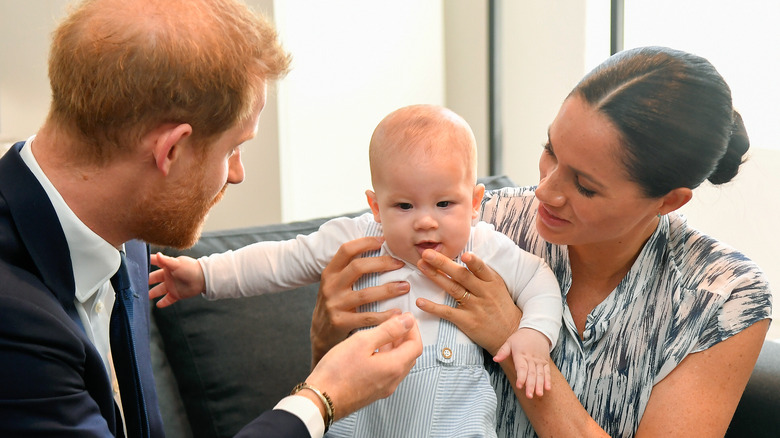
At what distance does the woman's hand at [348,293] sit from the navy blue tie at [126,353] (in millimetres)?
402

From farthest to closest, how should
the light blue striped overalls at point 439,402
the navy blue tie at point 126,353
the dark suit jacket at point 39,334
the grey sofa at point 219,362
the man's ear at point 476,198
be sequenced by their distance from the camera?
the grey sofa at point 219,362
the man's ear at point 476,198
the light blue striped overalls at point 439,402
the navy blue tie at point 126,353
the dark suit jacket at point 39,334

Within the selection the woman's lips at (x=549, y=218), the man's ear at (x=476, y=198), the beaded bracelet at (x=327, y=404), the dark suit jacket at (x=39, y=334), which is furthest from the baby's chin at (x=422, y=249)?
the dark suit jacket at (x=39, y=334)

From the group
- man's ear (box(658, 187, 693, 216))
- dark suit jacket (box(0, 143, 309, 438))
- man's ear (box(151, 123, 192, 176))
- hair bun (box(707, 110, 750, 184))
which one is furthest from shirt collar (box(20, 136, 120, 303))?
hair bun (box(707, 110, 750, 184))

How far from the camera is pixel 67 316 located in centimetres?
122

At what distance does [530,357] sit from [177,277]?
762 millimetres

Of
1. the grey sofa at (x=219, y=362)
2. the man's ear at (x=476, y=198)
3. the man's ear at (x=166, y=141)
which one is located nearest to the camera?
the man's ear at (x=166, y=141)

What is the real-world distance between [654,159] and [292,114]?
2375 mm

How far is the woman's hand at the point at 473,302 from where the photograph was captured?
1558 millimetres

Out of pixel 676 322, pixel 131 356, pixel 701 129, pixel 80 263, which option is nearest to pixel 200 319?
pixel 131 356

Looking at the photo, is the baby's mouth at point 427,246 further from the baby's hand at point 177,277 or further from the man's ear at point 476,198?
the baby's hand at point 177,277

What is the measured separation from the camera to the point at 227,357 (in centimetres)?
199

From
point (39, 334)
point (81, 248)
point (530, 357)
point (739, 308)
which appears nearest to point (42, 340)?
point (39, 334)

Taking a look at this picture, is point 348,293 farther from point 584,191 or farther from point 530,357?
point 584,191

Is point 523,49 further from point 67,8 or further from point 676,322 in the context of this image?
point 67,8
